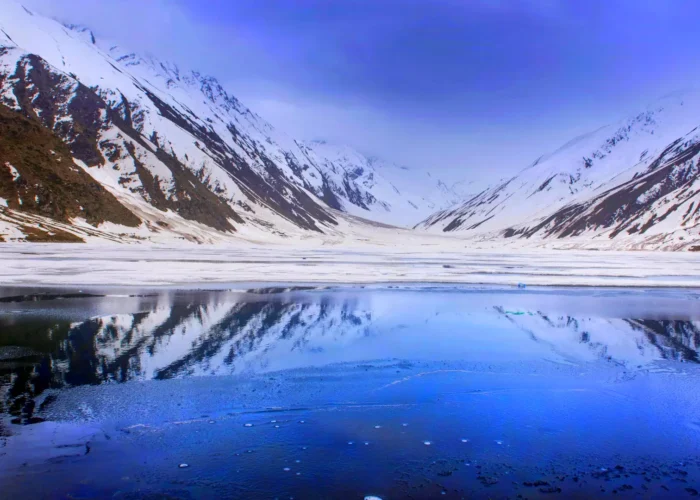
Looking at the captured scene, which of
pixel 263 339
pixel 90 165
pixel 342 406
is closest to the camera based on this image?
pixel 342 406

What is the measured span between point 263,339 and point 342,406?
24.5ft

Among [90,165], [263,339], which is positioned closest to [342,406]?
[263,339]

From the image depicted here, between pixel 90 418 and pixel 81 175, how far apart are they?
11934 cm

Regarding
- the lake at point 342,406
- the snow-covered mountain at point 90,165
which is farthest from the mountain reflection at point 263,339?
the snow-covered mountain at point 90,165

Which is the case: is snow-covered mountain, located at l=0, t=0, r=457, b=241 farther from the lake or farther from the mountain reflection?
the lake

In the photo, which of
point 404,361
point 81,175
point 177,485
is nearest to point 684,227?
point 81,175

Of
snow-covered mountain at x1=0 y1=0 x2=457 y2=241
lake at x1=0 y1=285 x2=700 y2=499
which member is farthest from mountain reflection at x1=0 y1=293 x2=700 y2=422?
snow-covered mountain at x1=0 y1=0 x2=457 y2=241

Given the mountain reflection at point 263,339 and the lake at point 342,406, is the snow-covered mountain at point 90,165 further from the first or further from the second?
the lake at point 342,406

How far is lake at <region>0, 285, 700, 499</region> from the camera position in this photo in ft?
29.8

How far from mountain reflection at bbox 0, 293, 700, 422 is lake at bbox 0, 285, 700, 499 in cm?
10

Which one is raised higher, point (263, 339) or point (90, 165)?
point (90, 165)

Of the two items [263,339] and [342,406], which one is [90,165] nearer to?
[263,339]

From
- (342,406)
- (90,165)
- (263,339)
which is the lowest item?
(342,406)

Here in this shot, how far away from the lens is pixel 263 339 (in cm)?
1955
